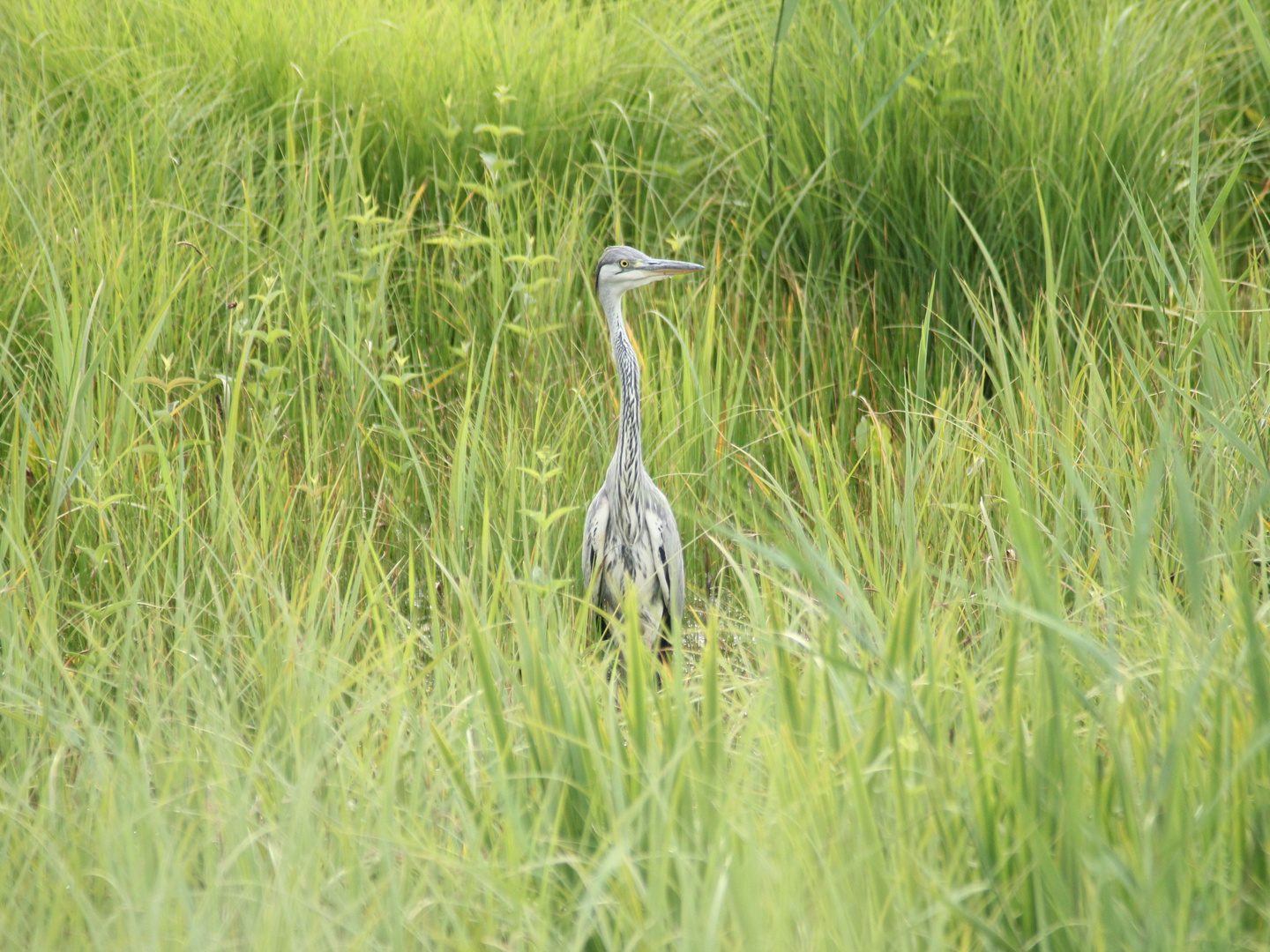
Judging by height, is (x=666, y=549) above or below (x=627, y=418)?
below

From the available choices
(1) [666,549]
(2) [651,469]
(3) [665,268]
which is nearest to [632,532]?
(1) [666,549]

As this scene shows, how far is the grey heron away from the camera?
2.77m

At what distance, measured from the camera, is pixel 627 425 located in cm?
279

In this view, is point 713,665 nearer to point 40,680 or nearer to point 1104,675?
point 1104,675

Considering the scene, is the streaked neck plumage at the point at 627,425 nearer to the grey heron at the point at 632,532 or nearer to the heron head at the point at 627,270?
the grey heron at the point at 632,532

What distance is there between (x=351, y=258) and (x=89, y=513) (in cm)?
133

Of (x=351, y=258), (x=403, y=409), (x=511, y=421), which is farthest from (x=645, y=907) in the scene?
(x=351, y=258)

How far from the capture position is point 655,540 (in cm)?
278

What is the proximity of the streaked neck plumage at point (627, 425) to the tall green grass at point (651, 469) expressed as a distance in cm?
22

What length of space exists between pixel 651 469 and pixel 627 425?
1.49 feet

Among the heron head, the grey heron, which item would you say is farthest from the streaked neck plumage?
the heron head

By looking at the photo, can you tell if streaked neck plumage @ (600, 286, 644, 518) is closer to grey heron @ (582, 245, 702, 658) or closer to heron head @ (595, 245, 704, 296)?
grey heron @ (582, 245, 702, 658)

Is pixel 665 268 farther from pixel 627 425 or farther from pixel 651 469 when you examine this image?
pixel 651 469

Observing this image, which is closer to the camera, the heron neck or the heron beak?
the heron neck
